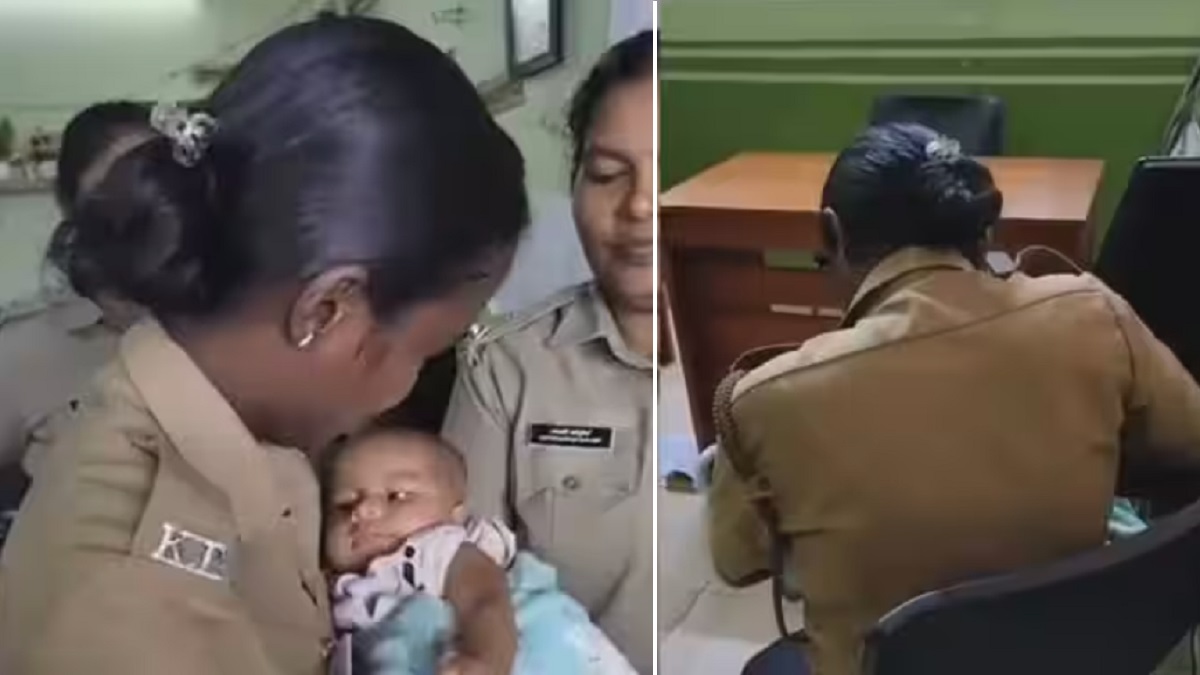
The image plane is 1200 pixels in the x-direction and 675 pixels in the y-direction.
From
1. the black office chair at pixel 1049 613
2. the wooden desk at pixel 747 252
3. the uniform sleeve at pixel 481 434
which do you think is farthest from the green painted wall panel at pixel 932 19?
the uniform sleeve at pixel 481 434

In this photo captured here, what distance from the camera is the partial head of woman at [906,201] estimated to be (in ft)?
4.78

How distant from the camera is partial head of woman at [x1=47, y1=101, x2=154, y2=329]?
87cm

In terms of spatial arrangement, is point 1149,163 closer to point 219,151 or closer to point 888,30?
point 888,30

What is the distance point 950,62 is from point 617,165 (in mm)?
1651

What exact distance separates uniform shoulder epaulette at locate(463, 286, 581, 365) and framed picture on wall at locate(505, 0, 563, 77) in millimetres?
157

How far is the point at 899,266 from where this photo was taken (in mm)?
1468

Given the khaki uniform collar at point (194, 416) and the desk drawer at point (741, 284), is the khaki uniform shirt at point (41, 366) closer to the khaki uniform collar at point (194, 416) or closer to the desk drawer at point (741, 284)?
the khaki uniform collar at point (194, 416)

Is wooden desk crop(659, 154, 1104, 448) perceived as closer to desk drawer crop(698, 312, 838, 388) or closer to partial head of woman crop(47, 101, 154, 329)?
desk drawer crop(698, 312, 838, 388)

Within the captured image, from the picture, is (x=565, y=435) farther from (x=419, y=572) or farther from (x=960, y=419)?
(x=960, y=419)

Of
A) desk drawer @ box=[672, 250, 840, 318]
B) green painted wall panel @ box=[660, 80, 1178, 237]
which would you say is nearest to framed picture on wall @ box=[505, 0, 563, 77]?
desk drawer @ box=[672, 250, 840, 318]

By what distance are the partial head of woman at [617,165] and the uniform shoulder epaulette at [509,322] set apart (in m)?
0.03

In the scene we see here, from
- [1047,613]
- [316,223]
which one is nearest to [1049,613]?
[1047,613]

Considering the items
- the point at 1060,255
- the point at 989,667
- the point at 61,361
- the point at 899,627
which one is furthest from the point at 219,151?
the point at 1060,255

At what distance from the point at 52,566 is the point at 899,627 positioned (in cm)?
63
